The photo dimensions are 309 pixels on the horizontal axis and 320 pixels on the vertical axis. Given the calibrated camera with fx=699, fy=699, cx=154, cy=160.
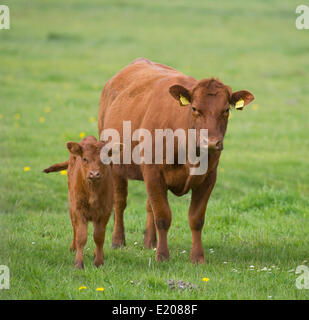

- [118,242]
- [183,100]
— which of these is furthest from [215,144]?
[118,242]

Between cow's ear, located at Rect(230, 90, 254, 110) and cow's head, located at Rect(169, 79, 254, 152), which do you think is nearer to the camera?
cow's head, located at Rect(169, 79, 254, 152)

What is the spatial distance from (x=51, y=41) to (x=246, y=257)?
2293 cm

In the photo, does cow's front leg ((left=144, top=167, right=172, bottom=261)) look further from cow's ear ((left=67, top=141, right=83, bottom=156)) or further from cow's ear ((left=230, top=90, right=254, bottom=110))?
cow's ear ((left=230, top=90, right=254, bottom=110))

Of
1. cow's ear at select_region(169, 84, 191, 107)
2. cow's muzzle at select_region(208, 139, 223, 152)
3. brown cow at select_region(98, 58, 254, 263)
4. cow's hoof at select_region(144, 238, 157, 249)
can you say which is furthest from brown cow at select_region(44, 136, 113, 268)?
cow's hoof at select_region(144, 238, 157, 249)

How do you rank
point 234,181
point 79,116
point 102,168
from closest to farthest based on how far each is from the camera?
point 102,168 → point 234,181 → point 79,116

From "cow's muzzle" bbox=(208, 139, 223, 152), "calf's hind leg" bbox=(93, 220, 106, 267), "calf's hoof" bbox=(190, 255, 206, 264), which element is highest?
"cow's muzzle" bbox=(208, 139, 223, 152)

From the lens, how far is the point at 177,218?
958 cm

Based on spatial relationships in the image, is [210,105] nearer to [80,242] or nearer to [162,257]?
[162,257]

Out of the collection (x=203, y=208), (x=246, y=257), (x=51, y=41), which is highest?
(x=51, y=41)

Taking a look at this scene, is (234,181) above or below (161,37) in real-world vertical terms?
below

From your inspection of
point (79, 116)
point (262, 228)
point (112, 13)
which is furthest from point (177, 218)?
point (112, 13)

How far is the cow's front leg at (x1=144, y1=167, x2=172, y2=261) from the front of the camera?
7598 mm

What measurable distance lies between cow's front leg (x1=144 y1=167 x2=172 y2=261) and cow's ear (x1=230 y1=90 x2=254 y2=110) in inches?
44.0
